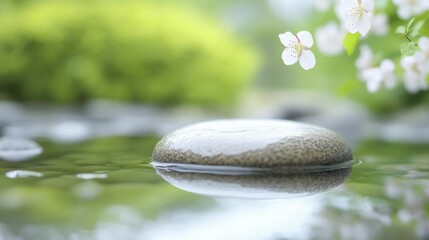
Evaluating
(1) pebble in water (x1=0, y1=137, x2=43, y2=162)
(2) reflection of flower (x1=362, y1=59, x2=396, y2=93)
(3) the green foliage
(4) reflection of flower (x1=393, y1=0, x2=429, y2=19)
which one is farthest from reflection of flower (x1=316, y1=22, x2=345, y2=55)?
(1) pebble in water (x1=0, y1=137, x2=43, y2=162)

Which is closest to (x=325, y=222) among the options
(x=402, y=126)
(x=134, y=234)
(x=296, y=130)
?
(x=134, y=234)

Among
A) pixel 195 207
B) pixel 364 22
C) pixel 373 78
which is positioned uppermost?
pixel 364 22

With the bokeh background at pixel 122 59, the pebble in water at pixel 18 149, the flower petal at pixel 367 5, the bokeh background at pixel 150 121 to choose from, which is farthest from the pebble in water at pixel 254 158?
the bokeh background at pixel 122 59

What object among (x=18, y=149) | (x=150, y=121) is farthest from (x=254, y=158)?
(x=150, y=121)

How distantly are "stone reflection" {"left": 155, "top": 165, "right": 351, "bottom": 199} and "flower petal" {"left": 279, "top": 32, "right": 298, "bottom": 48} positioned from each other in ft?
1.74

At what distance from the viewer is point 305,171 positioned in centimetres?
254

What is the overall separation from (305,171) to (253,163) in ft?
0.76

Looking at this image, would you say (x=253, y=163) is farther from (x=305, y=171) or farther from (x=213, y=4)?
(x=213, y=4)

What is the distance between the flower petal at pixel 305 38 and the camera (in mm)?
2141

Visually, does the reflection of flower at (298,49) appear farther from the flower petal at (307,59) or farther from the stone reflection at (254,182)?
the stone reflection at (254,182)

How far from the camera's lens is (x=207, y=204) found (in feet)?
6.68

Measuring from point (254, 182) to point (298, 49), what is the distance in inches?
21.2

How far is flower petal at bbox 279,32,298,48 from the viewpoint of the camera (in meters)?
2.15

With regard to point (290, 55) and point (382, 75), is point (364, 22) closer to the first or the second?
point (290, 55)
